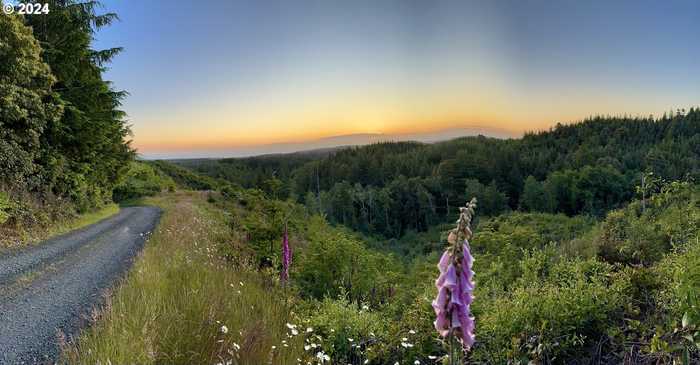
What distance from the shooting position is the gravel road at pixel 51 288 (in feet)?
15.7

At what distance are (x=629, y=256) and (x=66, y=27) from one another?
78.6ft

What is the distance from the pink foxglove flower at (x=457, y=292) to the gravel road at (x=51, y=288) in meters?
4.50

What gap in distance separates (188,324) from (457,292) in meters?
3.57

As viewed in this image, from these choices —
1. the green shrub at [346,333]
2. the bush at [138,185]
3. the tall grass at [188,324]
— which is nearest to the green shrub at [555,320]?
the green shrub at [346,333]

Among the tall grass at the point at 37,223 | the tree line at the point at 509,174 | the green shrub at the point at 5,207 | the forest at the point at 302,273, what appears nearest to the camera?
the forest at the point at 302,273

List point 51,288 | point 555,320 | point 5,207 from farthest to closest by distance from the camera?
point 5,207 < point 51,288 < point 555,320

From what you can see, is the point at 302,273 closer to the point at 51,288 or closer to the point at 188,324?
the point at 51,288

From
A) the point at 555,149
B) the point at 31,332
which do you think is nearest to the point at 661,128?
the point at 555,149

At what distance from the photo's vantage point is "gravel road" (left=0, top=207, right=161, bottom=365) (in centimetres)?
477

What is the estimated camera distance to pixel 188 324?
A: 14.2 ft

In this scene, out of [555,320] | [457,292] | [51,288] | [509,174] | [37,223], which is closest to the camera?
Answer: [457,292]

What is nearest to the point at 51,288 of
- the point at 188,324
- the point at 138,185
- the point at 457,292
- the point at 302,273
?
the point at 188,324

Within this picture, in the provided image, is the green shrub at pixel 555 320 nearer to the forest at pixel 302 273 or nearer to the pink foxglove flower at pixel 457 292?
the forest at pixel 302 273

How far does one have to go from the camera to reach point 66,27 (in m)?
18.7
